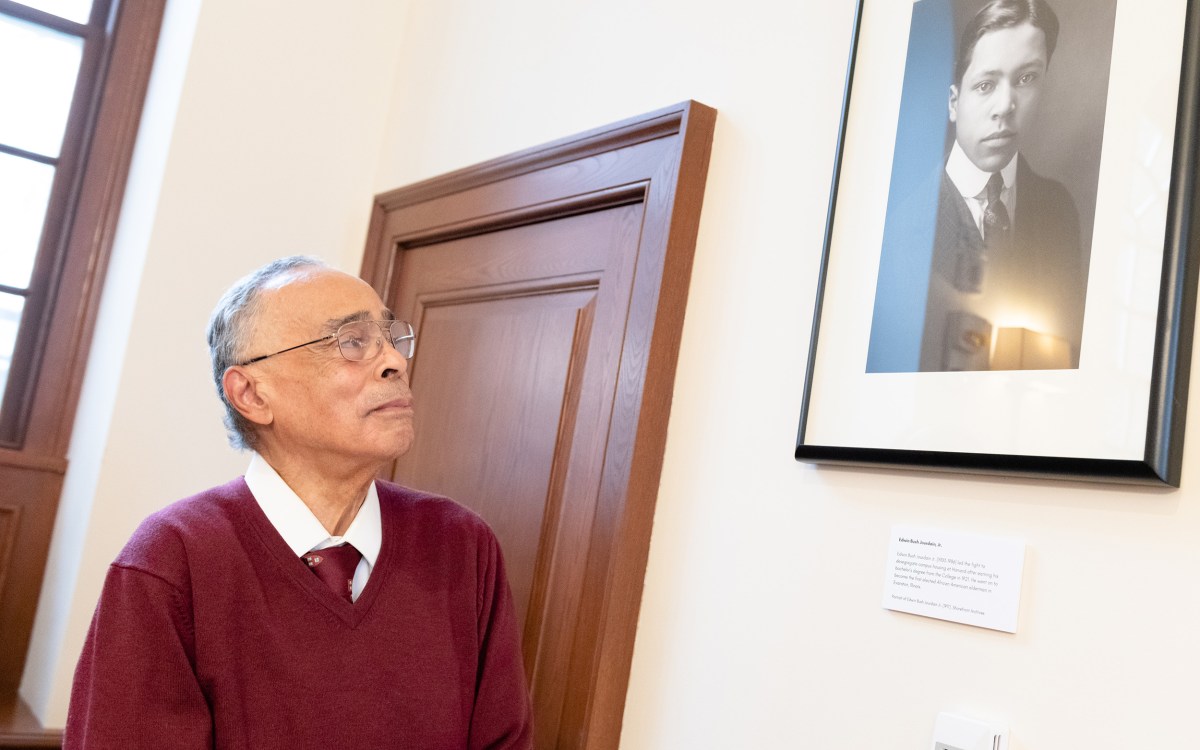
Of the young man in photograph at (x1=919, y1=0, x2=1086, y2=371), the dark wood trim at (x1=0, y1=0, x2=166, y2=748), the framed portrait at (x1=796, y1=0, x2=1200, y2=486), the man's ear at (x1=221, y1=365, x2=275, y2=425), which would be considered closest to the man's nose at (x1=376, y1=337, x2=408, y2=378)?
the man's ear at (x1=221, y1=365, x2=275, y2=425)

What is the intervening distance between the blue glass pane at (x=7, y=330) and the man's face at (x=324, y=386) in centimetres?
151

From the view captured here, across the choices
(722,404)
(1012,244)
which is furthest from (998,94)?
(722,404)

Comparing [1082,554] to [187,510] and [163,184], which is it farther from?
[163,184]

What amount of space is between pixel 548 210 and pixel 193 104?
1061 millimetres

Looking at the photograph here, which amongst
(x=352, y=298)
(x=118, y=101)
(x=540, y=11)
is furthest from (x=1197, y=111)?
(x=118, y=101)

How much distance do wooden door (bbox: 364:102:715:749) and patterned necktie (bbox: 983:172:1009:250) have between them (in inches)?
23.5

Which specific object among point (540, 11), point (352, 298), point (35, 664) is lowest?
point (35, 664)

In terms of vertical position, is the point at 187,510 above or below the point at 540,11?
below

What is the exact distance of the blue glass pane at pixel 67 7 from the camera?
9.64ft

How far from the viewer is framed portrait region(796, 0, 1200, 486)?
127 centimetres

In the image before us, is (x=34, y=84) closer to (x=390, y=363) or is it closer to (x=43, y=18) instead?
(x=43, y=18)

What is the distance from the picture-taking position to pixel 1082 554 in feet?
4.27

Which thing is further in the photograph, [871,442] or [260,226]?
[260,226]

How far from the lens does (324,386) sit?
1.64 meters
